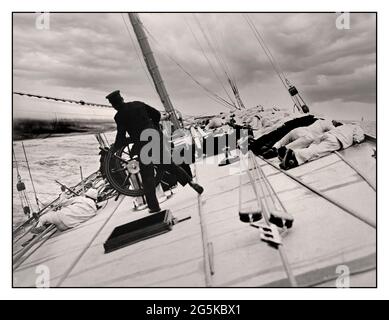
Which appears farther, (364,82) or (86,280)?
(364,82)

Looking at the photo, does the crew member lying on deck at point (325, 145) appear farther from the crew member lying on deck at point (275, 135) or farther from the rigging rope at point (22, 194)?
the rigging rope at point (22, 194)

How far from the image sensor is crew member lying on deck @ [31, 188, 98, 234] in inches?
134

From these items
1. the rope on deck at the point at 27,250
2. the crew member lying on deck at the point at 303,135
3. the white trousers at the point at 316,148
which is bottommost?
the rope on deck at the point at 27,250

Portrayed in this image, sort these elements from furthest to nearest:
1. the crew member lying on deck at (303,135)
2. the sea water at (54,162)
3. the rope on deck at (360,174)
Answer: the crew member lying on deck at (303,135), the sea water at (54,162), the rope on deck at (360,174)

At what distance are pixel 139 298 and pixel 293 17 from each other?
2.55 metres

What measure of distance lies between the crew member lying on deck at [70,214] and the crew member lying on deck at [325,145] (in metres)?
1.77

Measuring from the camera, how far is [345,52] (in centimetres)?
318

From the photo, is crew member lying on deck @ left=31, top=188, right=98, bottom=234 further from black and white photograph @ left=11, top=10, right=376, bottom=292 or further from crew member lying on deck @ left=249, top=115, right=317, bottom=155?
crew member lying on deck @ left=249, top=115, right=317, bottom=155

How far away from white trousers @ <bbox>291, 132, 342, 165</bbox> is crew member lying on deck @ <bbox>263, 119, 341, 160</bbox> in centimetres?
2

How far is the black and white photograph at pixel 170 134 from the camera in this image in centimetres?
300

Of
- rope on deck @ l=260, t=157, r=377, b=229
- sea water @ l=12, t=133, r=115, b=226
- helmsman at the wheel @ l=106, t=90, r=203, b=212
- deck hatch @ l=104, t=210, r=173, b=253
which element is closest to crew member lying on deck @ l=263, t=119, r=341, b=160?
rope on deck @ l=260, t=157, r=377, b=229

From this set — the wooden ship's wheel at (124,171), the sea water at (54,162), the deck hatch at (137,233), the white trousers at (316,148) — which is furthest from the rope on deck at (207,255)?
the sea water at (54,162)

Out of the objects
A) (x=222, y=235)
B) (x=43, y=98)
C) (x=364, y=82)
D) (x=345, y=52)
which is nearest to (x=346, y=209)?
(x=222, y=235)

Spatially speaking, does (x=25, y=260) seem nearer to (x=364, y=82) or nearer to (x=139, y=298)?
(x=139, y=298)
